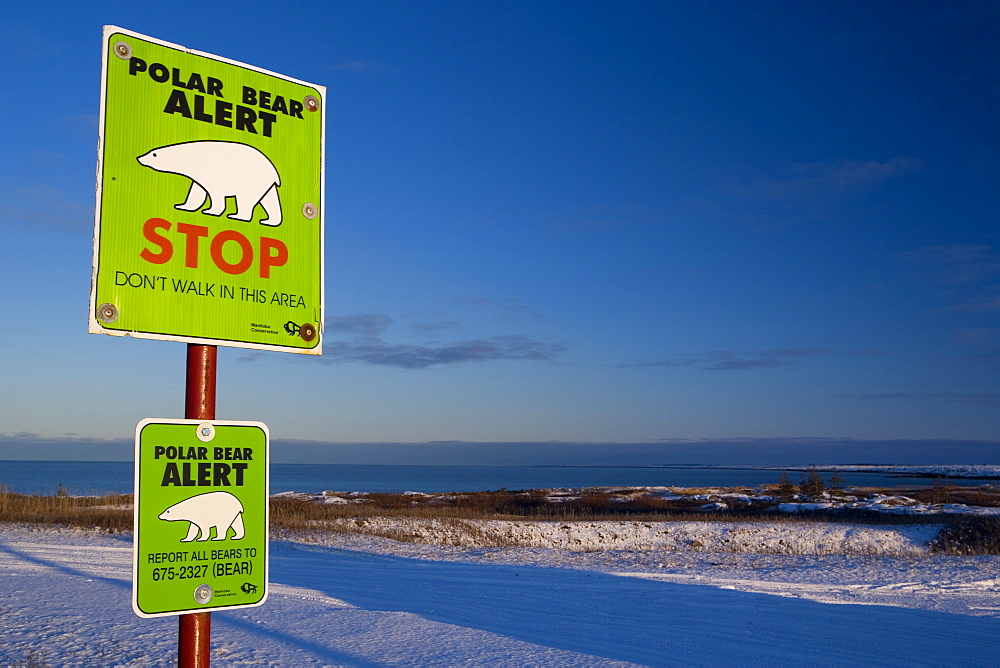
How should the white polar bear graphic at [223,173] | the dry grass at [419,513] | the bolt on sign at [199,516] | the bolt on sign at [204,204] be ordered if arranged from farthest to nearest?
the dry grass at [419,513] → the white polar bear graphic at [223,173] → the bolt on sign at [204,204] → the bolt on sign at [199,516]

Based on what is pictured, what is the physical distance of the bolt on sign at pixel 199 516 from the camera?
8.22 feet

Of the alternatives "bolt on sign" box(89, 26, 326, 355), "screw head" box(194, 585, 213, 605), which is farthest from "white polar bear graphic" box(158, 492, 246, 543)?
"bolt on sign" box(89, 26, 326, 355)

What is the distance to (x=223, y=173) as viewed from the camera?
111 inches

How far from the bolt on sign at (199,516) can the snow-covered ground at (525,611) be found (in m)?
5.25

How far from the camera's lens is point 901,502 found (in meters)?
49.7

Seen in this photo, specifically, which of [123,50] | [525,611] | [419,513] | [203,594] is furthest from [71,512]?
[123,50]

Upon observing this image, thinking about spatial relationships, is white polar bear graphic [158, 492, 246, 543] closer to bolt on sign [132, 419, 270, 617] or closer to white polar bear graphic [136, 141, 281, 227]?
bolt on sign [132, 419, 270, 617]

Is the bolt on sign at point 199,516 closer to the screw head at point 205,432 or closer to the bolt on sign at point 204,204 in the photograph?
the screw head at point 205,432

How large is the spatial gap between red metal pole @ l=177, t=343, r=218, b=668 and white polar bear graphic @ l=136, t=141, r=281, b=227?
526mm

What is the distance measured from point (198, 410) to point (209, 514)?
0.36m

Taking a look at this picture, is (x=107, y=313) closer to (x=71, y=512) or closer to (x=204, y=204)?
(x=204, y=204)

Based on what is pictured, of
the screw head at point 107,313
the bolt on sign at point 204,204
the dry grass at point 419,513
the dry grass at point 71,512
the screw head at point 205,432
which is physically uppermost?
the bolt on sign at point 204,204

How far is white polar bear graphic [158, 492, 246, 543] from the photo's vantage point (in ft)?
8.40

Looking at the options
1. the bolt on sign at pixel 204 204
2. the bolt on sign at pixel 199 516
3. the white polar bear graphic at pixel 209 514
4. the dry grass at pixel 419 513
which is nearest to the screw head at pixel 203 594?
the bolt on sign at pixel 199 516
